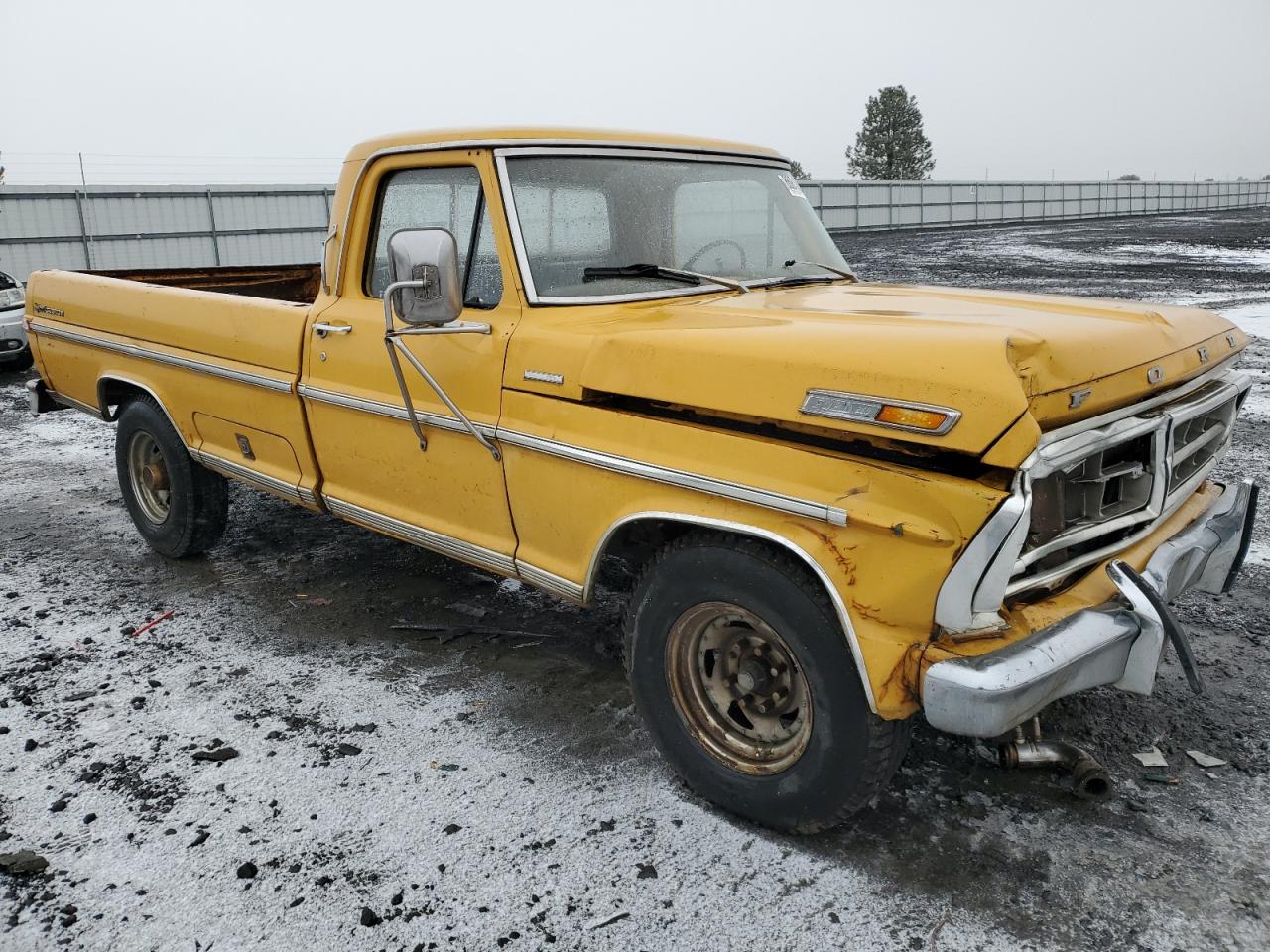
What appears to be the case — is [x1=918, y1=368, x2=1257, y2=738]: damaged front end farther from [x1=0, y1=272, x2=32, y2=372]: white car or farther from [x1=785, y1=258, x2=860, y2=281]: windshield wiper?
[x1=0, y1=272, x2=32, y2=372]: white car

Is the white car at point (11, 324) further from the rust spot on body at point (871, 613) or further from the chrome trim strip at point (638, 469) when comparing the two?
the rust spot on body at point (871, 613)

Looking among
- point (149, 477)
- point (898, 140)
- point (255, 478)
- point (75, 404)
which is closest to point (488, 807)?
point (255, 478)

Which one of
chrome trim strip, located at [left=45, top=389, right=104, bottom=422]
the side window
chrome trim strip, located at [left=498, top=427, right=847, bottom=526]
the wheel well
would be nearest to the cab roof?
the side window

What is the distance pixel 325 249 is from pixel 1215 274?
17729 mm

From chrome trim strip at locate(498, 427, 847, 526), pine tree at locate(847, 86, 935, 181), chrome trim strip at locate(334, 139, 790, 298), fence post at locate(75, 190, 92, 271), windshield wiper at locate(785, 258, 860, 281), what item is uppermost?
pine tree at locate(847, 86, 935, 181)

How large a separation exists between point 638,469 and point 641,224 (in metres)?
1.11

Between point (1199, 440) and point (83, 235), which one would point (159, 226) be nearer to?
point (83, 235)

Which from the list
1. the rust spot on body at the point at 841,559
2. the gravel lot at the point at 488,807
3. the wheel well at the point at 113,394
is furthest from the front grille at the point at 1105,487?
the wheel well at the point at 113,394

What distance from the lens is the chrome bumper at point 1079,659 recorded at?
2318mm

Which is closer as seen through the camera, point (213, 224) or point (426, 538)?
point (426, 538)

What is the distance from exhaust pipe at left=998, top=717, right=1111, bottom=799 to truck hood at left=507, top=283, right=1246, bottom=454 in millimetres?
1077

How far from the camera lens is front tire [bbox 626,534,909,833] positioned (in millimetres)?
2607

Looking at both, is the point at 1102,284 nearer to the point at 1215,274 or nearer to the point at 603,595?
the point at 1215,274

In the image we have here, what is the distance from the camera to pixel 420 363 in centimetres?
351
